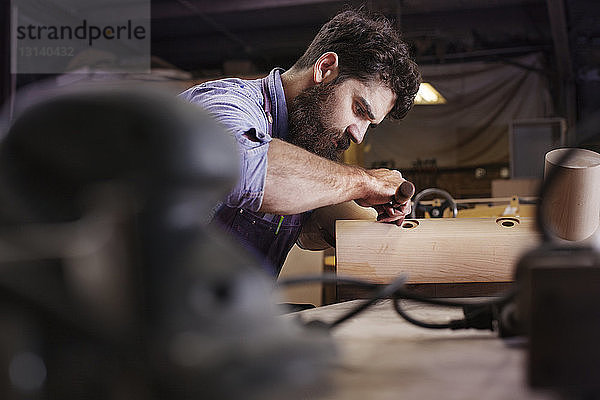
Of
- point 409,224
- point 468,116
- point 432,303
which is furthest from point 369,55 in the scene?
point 468,116

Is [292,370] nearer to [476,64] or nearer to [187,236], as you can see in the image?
[187,236]

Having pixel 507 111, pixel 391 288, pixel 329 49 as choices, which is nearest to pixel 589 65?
pixel 507 111

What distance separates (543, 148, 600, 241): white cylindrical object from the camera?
2.02 feet

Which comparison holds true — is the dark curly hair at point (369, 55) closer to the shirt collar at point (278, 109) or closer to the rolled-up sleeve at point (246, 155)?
the shirt collar at point (278, 109)

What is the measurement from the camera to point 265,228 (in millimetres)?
1233

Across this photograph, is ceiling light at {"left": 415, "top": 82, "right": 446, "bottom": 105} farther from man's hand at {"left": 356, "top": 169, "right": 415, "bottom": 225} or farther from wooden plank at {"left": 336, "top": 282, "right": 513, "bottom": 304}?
wooden plank at {"left": 336, "top": 282, "right": 513, "bottom": 304}

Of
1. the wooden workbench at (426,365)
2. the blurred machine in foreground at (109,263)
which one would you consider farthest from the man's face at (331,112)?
the blurred machine in foreground at (109,263)

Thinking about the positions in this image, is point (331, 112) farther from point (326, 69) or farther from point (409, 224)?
point (409, 224)

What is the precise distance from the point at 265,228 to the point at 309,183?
429mm

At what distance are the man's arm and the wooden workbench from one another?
389 millimetres

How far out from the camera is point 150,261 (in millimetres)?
201

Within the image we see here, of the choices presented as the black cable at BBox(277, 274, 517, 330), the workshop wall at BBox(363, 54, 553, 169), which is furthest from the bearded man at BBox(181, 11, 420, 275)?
the workshop wall at BBox(363, 54, 553, 169)

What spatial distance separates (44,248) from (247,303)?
3.1 inches

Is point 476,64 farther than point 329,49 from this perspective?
Yes
